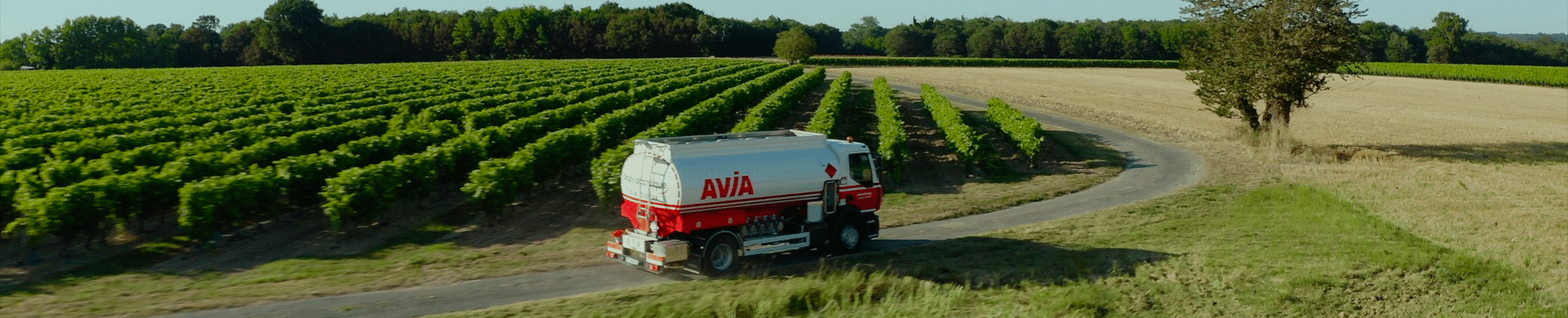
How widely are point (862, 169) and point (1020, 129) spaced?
18371 mm

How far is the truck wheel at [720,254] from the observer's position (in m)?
17.8

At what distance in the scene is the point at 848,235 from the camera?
1983cm

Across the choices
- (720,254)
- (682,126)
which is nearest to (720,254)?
(720,254)

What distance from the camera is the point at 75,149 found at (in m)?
25.7

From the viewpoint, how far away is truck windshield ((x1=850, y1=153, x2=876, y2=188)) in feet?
64.9

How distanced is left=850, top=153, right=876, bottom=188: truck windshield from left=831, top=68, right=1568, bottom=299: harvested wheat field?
11501 mm

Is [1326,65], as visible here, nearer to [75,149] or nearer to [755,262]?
[755,262]

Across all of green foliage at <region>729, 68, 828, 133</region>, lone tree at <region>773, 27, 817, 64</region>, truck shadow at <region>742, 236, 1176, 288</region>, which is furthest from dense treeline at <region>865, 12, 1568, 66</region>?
truck shadow at <region>742, 236, 1176, 288</region>

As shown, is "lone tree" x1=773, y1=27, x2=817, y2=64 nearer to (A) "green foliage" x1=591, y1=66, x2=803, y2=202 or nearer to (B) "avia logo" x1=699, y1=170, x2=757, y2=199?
(A) "green foliage" x1=591, y1=66, x2=803, y2=202

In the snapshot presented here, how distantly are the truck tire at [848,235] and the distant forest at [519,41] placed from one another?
4669 inches

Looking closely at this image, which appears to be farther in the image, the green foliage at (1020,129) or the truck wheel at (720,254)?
the green foliage at (1020,129)

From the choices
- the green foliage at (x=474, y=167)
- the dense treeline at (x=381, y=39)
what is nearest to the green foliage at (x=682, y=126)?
the green foliage at (x=474, y=167)

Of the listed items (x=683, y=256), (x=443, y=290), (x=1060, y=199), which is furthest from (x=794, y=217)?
(x=1060, y=199)

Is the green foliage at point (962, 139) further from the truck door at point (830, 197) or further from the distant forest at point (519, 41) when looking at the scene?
the distant forest at point (519, 41)
